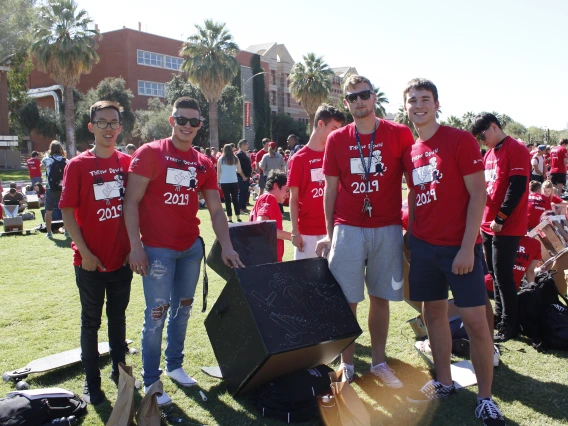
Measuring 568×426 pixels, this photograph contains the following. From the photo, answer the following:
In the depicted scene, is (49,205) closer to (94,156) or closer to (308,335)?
(94,156)

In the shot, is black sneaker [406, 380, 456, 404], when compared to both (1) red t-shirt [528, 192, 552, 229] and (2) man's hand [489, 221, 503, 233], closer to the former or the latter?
(2) man's hand [489, 221, 503, 233]

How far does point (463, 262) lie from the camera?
284cm

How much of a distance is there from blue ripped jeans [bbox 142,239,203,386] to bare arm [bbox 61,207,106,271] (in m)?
0.34

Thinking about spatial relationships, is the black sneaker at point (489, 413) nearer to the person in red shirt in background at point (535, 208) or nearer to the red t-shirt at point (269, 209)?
the red t-shirt at point (269, 209)

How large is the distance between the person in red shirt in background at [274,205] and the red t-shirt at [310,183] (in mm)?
315

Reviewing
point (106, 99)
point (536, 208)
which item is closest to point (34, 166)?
point (536, 208)

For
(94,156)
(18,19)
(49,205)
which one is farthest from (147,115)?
(94,156)

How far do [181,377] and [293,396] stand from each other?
38.5 inches

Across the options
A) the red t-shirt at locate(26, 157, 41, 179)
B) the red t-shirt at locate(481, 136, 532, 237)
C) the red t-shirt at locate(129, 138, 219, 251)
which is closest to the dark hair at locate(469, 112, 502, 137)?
the red t-shirt at locate(481, 136, 532, 237)

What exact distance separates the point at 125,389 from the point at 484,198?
2.48 meters

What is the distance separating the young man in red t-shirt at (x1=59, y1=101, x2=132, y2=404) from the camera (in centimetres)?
309

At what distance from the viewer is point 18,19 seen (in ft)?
118

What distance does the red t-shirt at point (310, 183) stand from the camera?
4.04 meters

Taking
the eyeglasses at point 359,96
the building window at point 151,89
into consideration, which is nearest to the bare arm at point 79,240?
the eyeglasses at point 359,96
